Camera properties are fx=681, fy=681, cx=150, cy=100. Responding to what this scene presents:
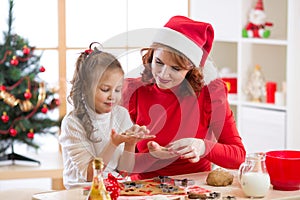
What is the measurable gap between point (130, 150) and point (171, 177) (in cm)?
17

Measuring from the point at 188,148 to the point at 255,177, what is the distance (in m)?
0.26

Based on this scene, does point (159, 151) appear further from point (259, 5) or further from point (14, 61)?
point (259, 5)

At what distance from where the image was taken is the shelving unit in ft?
14.0

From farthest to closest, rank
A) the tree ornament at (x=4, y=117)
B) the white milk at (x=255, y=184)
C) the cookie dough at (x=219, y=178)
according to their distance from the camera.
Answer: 1. the tree ornament at (x=4, y=117)
2. the cookie dough at (x=219, y=178)
3. the white milk at (x=255, y=184)

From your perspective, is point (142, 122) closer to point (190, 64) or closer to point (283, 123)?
point (190, 64)

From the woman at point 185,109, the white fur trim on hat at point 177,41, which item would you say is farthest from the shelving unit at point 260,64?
the white fur trim on hat at point 177,41

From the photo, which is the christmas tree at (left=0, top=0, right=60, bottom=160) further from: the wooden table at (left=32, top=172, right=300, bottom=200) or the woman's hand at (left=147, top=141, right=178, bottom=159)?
the wooden table at (left=32, top=172, right=300, bottom=200)

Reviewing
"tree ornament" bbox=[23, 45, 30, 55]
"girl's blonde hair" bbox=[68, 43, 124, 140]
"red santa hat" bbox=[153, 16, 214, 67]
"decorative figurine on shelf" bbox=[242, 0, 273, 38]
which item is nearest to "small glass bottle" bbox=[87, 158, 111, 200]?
"girl's blonde hair" bbox=[68, 43, 124, 140]

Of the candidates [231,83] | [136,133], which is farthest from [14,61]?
[136,133]

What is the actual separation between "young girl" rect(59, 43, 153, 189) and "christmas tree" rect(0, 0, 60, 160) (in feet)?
5.71

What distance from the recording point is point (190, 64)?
2389 millimetres

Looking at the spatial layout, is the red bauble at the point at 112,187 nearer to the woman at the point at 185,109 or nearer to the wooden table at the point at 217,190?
the wooden table at the point at 217,190

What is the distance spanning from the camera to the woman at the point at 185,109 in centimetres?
240

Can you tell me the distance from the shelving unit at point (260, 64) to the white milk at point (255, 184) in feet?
7.06
